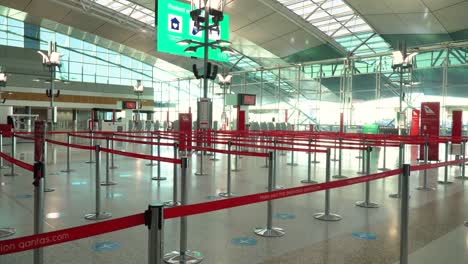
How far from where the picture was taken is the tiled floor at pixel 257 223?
4223mm

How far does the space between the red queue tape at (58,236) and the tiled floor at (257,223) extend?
191cm

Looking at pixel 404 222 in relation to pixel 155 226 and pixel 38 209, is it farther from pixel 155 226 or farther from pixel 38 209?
pixel 38 209

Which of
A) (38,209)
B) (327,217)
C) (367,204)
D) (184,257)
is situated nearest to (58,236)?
(38,209)

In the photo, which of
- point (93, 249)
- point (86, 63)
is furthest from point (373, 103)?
point (86, 63)

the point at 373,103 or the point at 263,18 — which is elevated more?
the point at 263,18

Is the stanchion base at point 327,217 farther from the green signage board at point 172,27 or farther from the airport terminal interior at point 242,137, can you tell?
the green signage board at point 172,27

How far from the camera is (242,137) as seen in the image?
15758 millimetres

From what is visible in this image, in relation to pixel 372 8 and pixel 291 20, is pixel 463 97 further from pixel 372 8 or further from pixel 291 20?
pixel 291 20

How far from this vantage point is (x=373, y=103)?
27.8 meters

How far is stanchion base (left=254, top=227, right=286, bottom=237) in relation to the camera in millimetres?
4965

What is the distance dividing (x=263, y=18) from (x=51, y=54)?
13.9 m

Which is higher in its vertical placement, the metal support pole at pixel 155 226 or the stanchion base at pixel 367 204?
the metal support pole at pixel 155 226

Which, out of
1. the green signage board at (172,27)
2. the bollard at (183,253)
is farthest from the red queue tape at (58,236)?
the green signage board at (172,27)

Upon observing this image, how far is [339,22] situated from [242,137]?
14.8m
